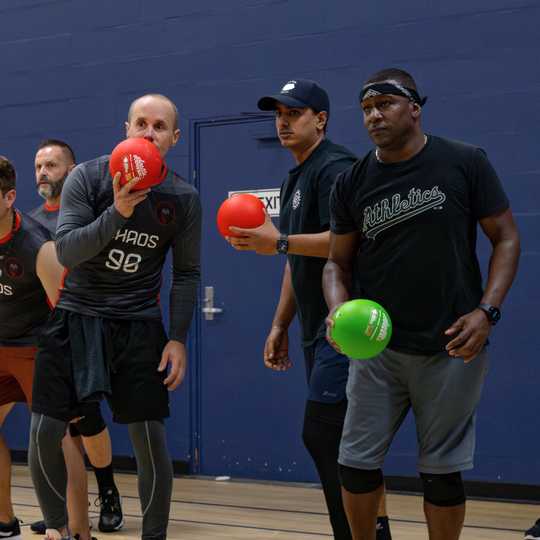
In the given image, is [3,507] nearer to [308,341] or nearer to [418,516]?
[308,341]

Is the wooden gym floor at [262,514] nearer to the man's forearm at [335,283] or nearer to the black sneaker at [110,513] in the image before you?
the black sneaker at [110,513]

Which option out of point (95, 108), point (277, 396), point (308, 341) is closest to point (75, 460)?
point (308, 341)

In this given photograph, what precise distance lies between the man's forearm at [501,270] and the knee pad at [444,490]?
0.56m

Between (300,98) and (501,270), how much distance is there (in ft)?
3.49

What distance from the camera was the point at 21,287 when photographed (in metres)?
4.30

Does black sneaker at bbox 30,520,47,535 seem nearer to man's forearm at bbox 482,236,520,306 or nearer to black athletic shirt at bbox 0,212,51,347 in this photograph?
black athletic shirt at bbox 0,212,51,347

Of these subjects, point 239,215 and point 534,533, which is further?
point 534,533

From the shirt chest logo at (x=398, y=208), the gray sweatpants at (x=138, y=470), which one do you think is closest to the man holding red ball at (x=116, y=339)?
the gray sweatpants at (x=138, y=470)

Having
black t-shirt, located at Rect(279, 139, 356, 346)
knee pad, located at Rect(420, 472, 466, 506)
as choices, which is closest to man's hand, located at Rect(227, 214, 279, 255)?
black t-shirt, located at Rect(279, 139, 356, 346)

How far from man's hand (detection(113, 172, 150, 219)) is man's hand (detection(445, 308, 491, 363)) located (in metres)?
1.12

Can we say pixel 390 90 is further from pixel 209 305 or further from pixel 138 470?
pixel 209 305

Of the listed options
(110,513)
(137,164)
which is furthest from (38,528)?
(137,164)

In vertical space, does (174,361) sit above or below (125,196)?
below

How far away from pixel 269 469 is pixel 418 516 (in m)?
1.42
